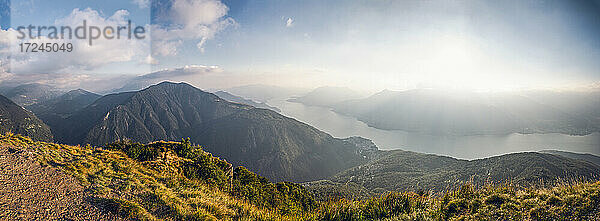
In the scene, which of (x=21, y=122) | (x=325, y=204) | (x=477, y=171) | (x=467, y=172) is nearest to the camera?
(x=325, y=204)

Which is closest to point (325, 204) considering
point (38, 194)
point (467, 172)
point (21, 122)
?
point (38, 194)

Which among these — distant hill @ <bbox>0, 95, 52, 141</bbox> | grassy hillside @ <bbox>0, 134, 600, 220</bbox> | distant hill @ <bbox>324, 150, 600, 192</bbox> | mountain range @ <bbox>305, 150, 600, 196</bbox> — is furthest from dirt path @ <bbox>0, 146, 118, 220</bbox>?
distant hill @ <bbox>0, 95, 52, 141</bbox>

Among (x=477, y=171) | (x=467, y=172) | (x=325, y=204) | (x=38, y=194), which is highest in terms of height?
(x=38, y=194)

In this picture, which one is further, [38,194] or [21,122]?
[21,122]

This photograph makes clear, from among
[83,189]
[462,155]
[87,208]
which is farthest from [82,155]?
[462,155]

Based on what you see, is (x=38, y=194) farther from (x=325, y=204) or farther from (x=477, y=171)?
(x=477, y=171)

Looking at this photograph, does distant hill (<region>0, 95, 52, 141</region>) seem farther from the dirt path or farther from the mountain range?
the dirt path
